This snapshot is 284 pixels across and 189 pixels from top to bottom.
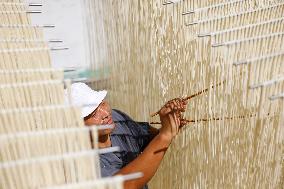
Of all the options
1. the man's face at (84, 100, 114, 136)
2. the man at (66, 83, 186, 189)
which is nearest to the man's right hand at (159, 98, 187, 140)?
the man at (66, 83, 186, 189)

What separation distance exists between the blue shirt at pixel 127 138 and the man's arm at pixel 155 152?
314mm

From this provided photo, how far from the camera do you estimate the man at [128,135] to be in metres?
1.55

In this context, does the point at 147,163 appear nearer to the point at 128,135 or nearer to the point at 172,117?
the point at 172,117

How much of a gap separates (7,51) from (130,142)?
931 mm

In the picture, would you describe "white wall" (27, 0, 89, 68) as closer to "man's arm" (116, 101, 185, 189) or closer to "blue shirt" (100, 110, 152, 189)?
"blue shirt" (100, 110, 152, 189)

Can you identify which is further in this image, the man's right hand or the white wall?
the white wall

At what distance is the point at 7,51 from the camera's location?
4.00 feet

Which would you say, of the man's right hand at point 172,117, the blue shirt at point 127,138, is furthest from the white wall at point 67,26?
the man's right hand at point 172,117

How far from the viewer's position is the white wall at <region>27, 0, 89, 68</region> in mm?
3617

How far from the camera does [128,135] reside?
1984mm

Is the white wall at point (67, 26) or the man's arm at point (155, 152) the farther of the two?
the white wall at point (67, 26)

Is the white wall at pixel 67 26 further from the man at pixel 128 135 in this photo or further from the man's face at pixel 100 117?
the man's face at pixel 100 117

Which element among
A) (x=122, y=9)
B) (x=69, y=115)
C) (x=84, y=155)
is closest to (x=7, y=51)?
(x=69, y=115)

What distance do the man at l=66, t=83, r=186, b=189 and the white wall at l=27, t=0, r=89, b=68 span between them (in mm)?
1711
